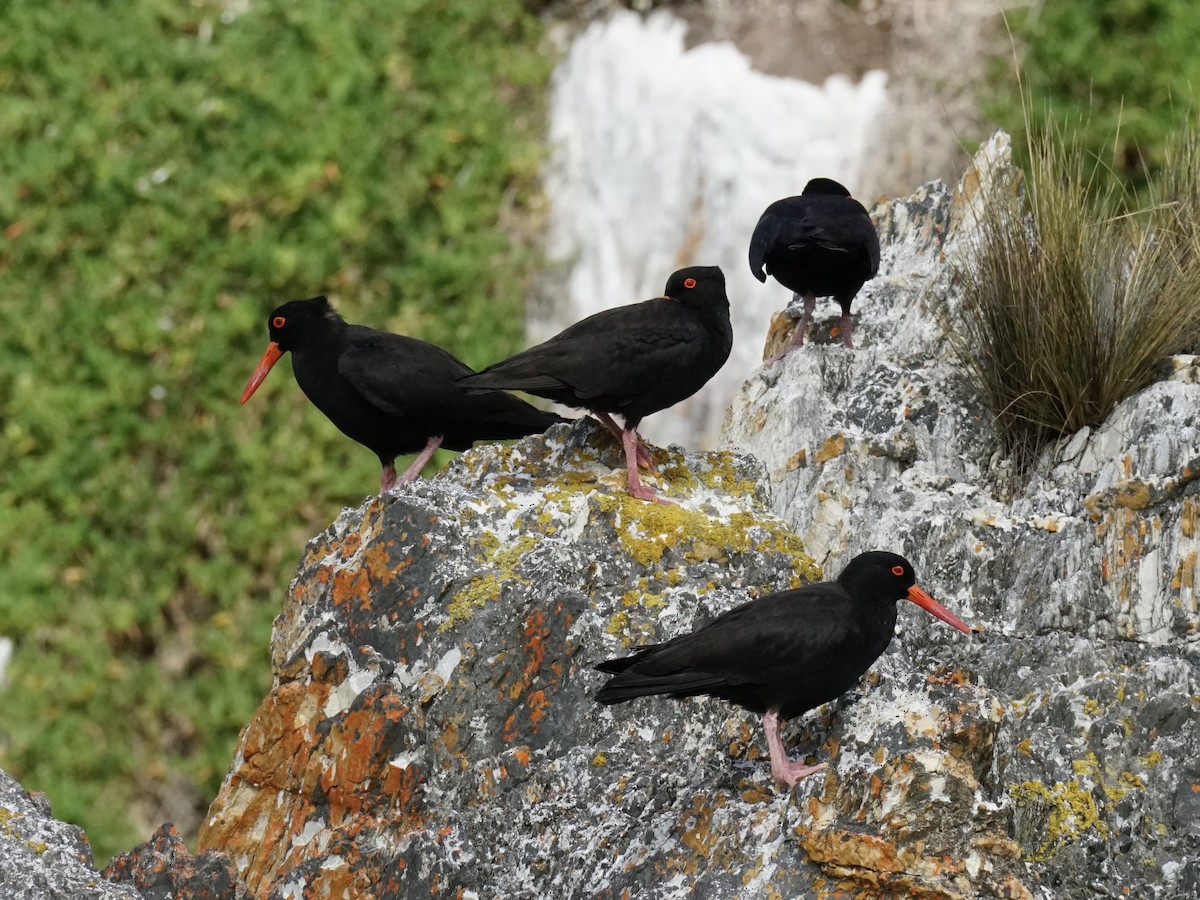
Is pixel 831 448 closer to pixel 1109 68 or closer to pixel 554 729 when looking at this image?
pixel 554 729

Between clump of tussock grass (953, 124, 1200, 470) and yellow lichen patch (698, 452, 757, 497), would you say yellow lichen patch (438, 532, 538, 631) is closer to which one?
yellow lichen patch (698, 452, 757, 497)

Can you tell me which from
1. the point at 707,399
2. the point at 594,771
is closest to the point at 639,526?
the point at 594,771

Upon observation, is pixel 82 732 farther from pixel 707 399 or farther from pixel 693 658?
pixel 693 658

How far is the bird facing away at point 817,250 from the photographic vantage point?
725cm

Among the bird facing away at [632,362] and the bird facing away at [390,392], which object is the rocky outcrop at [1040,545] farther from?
the bird facing away at [390,392]

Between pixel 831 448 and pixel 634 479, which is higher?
pixel 634 479

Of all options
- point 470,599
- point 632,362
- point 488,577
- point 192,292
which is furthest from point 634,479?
point 192,292

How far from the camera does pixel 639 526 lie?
567 cm

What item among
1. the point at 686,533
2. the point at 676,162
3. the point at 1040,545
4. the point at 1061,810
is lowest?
the point at 1061,810

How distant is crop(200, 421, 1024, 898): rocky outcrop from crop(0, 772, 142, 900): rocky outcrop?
61 centimetres

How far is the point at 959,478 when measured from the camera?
6746 millimetres

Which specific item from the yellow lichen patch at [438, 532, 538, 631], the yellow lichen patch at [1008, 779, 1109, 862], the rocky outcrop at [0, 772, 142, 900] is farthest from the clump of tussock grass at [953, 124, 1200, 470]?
the rocky outcrop at [0, 772, 142, 900]

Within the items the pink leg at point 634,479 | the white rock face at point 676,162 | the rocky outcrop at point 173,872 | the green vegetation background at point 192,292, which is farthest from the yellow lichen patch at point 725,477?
the green vegetation background at point 192,292

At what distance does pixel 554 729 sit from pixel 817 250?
3045mm
